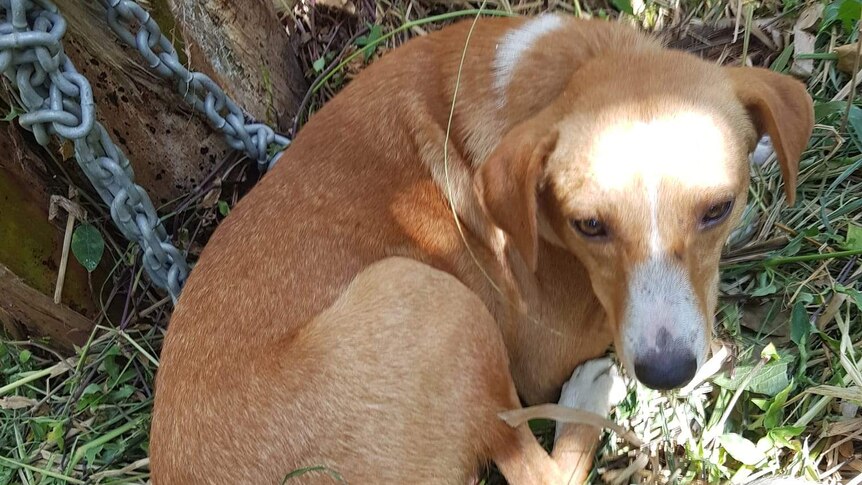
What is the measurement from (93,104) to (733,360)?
280cm

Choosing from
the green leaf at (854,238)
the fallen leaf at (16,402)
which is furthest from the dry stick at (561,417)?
the fallen leaf at (16,402)

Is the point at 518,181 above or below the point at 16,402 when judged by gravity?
above

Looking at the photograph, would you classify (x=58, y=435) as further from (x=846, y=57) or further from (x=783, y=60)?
(x=846, y=57)

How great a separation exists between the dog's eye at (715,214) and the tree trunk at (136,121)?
237cm

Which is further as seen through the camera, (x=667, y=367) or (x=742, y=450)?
(x=742, y=450)

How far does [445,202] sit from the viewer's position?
118 inches

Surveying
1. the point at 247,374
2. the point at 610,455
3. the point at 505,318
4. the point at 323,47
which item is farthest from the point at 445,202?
the point at 323,47

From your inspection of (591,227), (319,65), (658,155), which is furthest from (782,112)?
(319,65)

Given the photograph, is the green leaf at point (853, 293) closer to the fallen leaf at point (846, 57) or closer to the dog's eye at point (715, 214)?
the dog's eye at point (715, 214)

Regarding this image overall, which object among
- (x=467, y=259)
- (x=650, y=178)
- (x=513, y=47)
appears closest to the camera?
(x=650, y=178)

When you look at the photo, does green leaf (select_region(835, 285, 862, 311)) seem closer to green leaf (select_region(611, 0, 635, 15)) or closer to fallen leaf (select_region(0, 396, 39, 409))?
green leaf (select_region(611, 0, 635, 15))

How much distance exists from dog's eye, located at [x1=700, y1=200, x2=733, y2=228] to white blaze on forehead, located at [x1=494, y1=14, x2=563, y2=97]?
0.92 meters

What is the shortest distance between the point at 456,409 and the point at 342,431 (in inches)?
17.8

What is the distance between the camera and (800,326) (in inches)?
120
